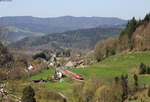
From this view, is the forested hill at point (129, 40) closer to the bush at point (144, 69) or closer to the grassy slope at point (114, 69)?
the grassy slope at point (114, 69)

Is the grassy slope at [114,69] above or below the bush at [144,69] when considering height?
below

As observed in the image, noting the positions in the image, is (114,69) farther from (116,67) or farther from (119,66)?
(119,66)

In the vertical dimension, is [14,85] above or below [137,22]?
below

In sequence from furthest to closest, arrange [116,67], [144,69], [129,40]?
[129,40] < [116,67] < [144,69]

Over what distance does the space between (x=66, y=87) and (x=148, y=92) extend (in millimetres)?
18174

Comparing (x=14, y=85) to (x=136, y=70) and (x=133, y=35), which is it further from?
(x=133, y=35)

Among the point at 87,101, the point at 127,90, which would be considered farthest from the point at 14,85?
the point at 127,90

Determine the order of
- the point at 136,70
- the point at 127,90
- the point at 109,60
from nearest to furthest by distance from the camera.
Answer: the point at 127,90
the point at 136,70
the point at 109,60

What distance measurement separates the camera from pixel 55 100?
150ft

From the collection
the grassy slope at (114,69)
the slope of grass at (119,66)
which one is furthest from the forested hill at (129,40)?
the grassy slope at (114,69)

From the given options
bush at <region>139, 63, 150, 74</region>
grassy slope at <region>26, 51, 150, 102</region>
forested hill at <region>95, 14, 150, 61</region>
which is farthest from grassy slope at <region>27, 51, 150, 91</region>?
forested hill at <region>95, 14, 150, 61</region>

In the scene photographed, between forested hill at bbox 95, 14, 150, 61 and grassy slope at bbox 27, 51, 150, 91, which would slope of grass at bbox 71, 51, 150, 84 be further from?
forested hill at bbox 95, 14, 150, 61

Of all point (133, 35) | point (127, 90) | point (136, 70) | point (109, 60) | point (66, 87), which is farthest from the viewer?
point (133, 35)

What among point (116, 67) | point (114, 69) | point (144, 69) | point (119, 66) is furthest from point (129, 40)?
point (144, 69)
